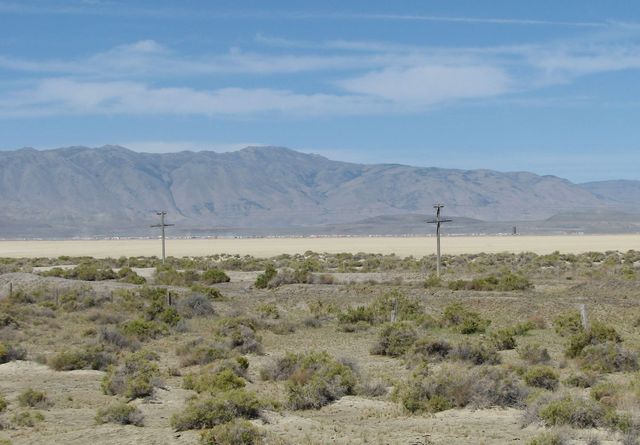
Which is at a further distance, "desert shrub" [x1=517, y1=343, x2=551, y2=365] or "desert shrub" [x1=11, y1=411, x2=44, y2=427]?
"desert shrub" [x1=517, y1=343, x2=551, y2=365]

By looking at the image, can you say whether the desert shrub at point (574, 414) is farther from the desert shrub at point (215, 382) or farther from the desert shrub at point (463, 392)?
the desert shrub at point (215, 382)

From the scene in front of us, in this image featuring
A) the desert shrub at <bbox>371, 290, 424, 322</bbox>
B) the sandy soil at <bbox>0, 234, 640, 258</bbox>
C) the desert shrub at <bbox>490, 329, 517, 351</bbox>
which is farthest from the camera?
the sandy soil at <bbox>0, 234, 640, 258</bbox>

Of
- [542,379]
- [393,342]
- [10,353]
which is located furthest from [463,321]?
[10,353]

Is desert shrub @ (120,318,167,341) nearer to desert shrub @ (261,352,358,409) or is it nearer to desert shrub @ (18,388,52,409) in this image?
desert shrub @ (261,352,358,409)

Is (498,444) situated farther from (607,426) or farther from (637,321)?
(637,321)

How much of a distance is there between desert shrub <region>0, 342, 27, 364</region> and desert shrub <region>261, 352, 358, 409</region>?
6653 mm

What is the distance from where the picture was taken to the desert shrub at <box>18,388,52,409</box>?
16.0 m

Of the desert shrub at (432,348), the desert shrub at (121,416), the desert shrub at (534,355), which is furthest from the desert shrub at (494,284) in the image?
the desert shrub at (121,416)

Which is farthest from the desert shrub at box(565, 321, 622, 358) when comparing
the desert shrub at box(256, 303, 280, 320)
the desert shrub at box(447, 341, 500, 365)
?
the desert shrub at box(256, 303, 280, 320)

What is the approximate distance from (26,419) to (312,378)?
545 centimetres

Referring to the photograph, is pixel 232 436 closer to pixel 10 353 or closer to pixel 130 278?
pixel 10 353

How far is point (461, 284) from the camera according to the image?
1545 inches

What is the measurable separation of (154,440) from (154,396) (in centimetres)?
344

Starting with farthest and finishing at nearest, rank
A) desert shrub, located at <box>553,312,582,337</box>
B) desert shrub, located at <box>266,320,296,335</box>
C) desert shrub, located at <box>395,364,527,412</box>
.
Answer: desert shrub, located at <box>266,320,296,335</box>
desert shrub, located at <box>553,312,582,337</box>
desert shrub, located at <box>395,364,527,412</box>
